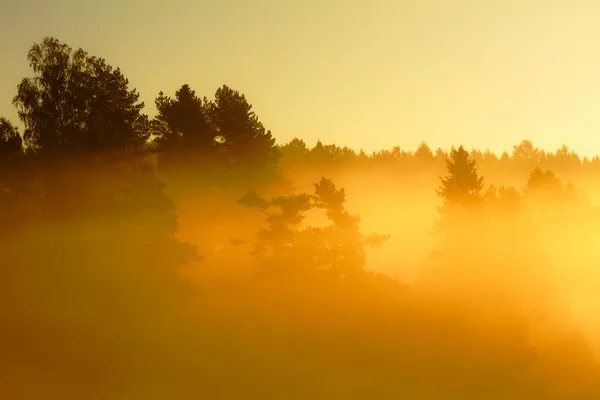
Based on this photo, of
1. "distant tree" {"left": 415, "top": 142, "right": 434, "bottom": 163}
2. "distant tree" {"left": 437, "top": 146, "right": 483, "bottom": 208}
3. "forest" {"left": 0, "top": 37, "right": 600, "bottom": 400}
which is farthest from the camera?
"distant tree" {"left": 415, "top": 142, "right": 434, "bottom": 163}

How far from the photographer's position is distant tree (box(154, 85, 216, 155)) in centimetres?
3928

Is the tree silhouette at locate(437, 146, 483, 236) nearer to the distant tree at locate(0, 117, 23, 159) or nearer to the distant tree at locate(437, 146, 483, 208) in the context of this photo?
the distant tree at locate(437, 146, 483, 208)

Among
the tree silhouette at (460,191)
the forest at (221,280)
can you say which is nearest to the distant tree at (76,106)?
the forest at (221,280)

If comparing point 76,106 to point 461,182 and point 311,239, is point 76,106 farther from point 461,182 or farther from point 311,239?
point 461,182

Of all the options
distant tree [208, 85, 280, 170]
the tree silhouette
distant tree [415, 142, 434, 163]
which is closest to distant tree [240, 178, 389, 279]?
distant tree [208, 85, 280, 170]

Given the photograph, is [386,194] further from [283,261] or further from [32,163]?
[32,163]

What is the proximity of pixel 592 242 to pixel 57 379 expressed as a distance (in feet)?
187

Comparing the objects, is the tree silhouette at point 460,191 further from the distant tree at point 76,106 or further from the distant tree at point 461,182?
the distant tree at point 76,106

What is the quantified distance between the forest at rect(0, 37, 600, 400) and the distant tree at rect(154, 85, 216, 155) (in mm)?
108

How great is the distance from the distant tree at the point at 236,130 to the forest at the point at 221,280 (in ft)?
0.37

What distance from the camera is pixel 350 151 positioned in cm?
17800

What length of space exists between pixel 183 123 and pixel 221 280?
1184cm

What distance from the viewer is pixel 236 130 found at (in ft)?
133

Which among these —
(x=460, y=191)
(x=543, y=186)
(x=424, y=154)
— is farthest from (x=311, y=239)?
(x=424, y=154)
